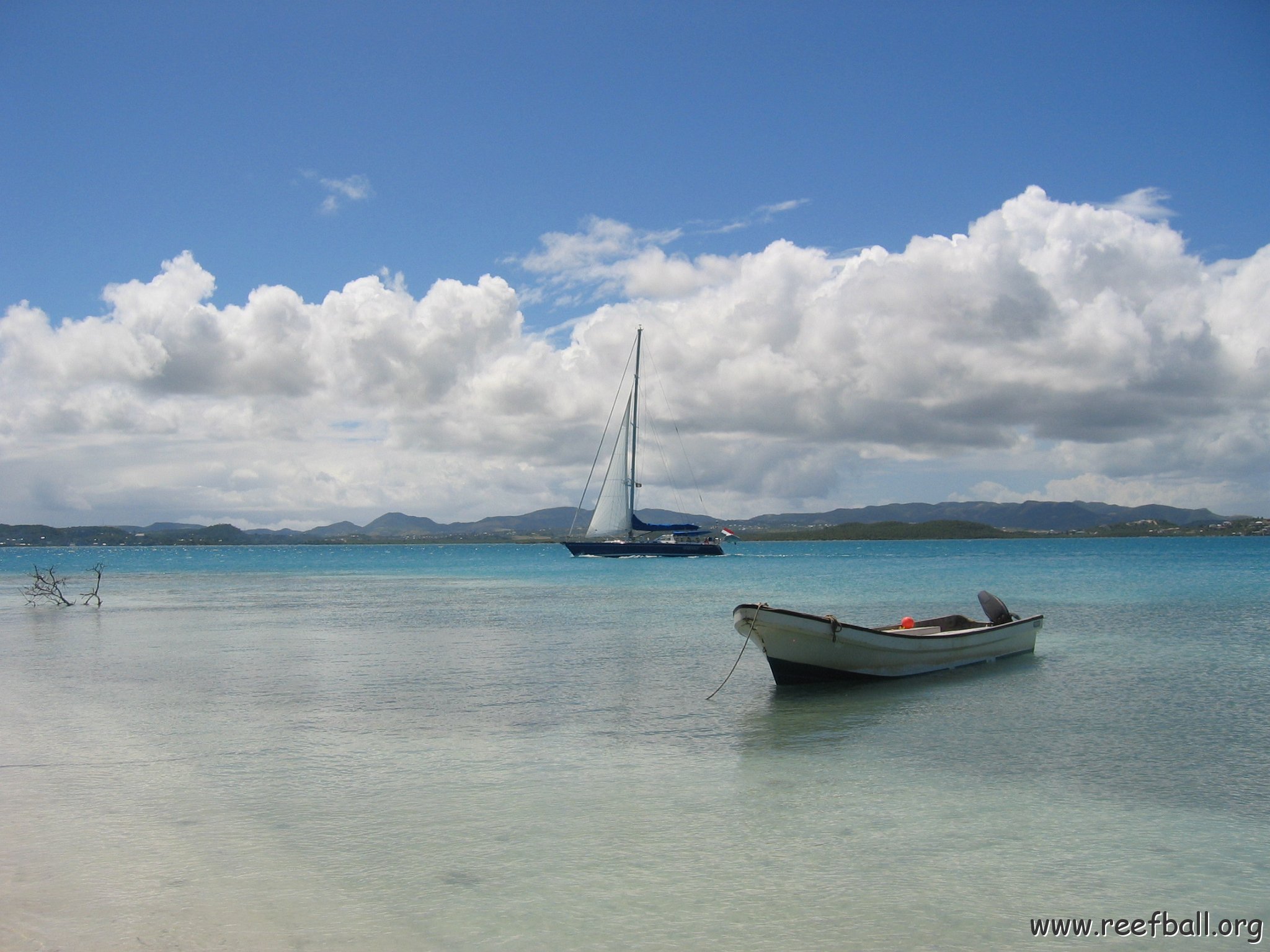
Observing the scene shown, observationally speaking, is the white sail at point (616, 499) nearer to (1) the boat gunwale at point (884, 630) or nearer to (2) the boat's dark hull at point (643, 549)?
(2) the boat's dark hull at point (643, 549)

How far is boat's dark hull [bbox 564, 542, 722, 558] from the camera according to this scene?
10162cm

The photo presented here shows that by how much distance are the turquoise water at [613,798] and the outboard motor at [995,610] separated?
1.36m

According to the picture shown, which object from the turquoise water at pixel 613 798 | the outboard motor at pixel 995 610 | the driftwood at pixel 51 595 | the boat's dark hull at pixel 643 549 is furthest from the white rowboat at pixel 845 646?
the boat's dark hull at pixel 643 549

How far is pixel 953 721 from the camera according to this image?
17.2 metres

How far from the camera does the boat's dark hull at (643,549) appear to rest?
101625 mm

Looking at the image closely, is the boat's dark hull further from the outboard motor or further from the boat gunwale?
the boat gunwale

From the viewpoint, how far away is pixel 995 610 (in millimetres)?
26406

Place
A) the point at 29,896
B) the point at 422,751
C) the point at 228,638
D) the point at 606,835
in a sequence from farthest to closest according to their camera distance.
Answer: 1. the point at 228,638
2. the point at 422,751
3. the point at 606,835
4. the point at 29,896

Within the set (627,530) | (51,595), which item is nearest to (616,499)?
(627,530)

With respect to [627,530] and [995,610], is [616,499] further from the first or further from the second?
[995,610]

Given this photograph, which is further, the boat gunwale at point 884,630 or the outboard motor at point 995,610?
the outboard motor at point 995,610

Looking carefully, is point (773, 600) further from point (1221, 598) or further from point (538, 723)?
point (538, 723)

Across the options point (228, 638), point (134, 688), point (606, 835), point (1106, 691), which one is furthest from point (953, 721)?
point (228, 638)

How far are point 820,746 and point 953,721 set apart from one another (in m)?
3.57
